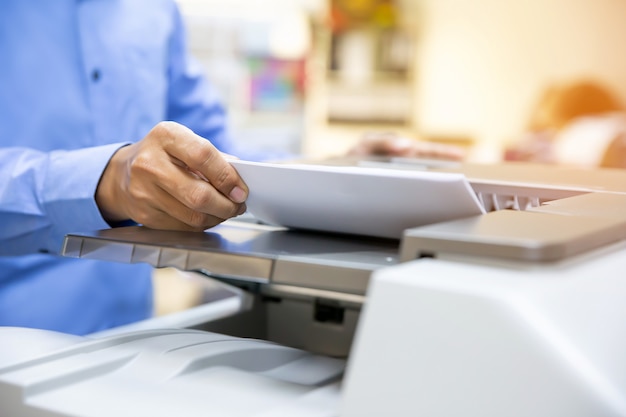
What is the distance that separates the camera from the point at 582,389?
1.13 feet

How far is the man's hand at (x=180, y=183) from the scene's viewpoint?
557 mm

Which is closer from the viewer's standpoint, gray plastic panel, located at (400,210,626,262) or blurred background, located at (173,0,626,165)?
gray plastic panel, located at (400,210,626,262)

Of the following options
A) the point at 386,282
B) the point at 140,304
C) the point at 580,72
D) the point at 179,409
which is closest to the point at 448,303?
the point at 386,282

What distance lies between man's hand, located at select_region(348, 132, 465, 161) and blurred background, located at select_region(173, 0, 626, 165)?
2655mm

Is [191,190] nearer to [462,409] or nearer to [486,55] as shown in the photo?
[462,409]

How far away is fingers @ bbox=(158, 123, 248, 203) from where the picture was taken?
0.55 meters

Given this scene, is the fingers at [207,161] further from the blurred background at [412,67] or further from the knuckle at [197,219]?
the blurred background at [412,67]

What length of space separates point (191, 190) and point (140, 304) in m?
0.55

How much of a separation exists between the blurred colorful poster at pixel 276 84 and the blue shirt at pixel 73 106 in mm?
2858

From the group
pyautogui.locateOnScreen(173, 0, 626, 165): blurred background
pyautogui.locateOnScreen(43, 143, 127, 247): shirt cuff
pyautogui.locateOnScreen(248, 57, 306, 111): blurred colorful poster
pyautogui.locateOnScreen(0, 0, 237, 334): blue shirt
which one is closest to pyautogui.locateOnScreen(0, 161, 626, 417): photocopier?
pyautogui.locateOnScreen(43, 143, 127, 247): shirt cuff

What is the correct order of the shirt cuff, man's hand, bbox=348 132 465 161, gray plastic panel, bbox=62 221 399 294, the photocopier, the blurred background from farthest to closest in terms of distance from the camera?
the blurred background
man's hand, bbox=348 132 465 161
the shirt cuff
gray plastic panel, bbox=62 221 399 294
the photocopier

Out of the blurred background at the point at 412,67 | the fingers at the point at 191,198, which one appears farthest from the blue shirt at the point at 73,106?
the blurred background at the point at 412,67

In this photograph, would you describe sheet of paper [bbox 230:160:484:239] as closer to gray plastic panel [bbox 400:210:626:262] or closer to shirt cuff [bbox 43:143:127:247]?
gray plastic panel [bbox 400:210:626:262]

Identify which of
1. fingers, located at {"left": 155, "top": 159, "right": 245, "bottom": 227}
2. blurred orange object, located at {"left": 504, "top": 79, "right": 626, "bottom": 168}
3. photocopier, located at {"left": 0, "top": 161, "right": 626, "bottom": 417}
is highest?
blurred orange object, located at {"left": 504, "top": 79, "right": 626, "bottom": 168}
